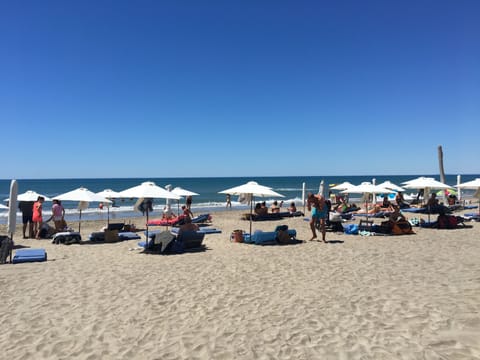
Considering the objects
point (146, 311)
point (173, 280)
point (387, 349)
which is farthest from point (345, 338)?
point (173, 280)

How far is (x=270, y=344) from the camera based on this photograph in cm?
370

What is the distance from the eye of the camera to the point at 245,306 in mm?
4816

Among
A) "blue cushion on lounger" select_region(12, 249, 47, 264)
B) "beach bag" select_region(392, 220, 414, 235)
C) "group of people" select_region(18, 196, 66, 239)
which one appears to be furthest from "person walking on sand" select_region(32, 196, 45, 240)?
"beach bag" select_region(392, 220, 414, 235)

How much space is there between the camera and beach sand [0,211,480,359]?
3.62 meters

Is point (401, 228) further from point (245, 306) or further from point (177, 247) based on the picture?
point (245, 306)

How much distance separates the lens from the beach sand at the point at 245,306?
362cm

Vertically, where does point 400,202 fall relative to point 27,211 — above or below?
above

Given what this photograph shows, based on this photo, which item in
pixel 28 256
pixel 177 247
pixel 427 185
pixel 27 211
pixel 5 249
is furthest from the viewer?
pixel 427 185

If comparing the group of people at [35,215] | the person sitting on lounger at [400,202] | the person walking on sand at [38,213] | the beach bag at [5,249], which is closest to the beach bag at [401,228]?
the person sitting on lounger at [400,202]

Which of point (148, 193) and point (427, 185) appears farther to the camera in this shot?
point (427, 185)

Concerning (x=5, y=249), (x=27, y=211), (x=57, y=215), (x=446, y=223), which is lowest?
(x=5, y=249)

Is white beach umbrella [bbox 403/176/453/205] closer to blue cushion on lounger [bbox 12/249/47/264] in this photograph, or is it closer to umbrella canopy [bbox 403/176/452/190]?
umbrella canopy [bbox 403/176/452/190]

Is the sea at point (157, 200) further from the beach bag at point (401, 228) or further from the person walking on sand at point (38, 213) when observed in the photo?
the beach bag at point (401, 228)

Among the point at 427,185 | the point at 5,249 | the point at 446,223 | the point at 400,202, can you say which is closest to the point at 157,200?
the point at 400,202
